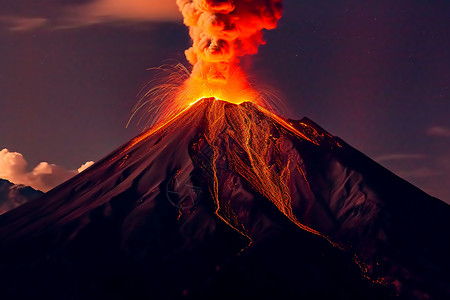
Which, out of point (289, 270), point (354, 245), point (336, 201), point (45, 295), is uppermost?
point (336, 201)

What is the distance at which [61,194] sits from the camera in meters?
43.8

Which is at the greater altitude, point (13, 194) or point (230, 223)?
point (13, 194)

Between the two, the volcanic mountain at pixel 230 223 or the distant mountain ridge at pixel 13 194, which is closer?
the volcanic mountain at pixel 230 223

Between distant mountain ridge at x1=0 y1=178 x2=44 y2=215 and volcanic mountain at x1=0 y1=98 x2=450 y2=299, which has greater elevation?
distant mountain ridge at x1=0 y1=178 x2=44 y2=215

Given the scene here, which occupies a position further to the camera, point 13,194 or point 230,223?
point 13,194

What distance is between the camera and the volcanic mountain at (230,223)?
3203 cm

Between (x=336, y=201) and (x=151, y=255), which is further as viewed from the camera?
(x=336, y=201)

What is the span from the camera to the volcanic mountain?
32031 millimetres

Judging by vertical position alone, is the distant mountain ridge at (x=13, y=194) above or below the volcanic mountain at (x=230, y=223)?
above

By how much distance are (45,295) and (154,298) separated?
4.95 meters

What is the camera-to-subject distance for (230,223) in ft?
117

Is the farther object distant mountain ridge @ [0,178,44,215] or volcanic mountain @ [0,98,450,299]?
distant mountain ridge @ [0,178,44,215]

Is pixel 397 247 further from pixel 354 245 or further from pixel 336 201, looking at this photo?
pixel 336 201

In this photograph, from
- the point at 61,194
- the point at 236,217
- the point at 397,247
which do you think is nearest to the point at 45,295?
the point at 236,217
